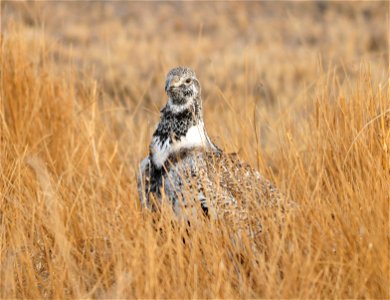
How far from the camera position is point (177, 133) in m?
4.01

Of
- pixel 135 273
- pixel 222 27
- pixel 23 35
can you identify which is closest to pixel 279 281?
pixel 135 273

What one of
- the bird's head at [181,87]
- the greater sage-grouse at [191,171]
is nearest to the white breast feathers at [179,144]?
the greater sage-grouse at [191,171]

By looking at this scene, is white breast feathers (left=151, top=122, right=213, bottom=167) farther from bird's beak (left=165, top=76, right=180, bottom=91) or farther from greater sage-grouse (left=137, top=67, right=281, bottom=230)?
bird's beak (left=165, top=76, right=180, bottom=91)

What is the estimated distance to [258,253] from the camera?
3355 millimetres

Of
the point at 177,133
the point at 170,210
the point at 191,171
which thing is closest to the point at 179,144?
the point at 177,133

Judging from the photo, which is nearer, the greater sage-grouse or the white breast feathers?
the greater sage-grouse

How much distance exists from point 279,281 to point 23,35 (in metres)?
2.72

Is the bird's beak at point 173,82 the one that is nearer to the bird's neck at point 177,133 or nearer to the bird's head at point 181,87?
the bird's head at point 181,87

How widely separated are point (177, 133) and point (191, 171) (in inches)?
9.6

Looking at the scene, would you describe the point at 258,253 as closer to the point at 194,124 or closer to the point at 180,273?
the point at 180,273

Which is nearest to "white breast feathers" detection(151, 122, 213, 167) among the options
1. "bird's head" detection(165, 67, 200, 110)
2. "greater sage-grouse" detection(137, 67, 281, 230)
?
"greater sage-grouse" detection(137, 67, 281, 230)

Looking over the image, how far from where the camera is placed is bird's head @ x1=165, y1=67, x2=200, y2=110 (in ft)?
13.0

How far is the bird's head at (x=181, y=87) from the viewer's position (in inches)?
156

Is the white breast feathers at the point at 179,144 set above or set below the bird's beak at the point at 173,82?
below
